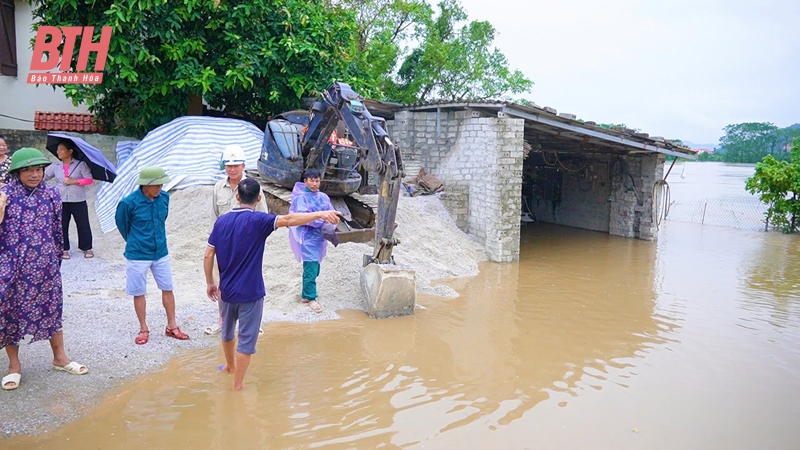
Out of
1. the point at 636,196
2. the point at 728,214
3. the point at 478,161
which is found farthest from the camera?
the point at 728,214

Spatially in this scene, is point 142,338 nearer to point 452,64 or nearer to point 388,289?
point 388,289

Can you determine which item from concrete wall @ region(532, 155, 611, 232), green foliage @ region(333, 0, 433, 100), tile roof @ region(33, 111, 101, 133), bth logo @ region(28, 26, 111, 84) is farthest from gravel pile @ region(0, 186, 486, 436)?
green foliage @ region(333, 0, 433, 100)

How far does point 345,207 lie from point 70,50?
6847 mm

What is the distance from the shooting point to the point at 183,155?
10031 mm

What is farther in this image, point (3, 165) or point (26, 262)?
point (3, 165)

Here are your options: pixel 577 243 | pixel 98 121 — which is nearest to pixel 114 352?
pixel 98 121

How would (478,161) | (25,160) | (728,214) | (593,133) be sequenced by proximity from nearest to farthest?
1. (25,160)
2. (478,161)
3. (593,133)
4. (728,214)

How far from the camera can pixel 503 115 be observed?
10211 mm

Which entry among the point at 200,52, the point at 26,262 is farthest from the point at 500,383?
the point at 200,52

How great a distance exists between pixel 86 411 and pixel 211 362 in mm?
1109

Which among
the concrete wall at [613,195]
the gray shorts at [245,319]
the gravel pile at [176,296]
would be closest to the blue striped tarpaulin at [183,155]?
the gravel pile at [176,296]

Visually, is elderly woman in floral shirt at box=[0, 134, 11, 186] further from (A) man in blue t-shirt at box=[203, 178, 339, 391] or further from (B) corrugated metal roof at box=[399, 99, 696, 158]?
(B) corrugated metal roof at box=[399, 99, 696, 158]

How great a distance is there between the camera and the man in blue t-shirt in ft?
12.6

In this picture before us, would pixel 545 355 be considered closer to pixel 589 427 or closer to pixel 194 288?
pixel 589 427
